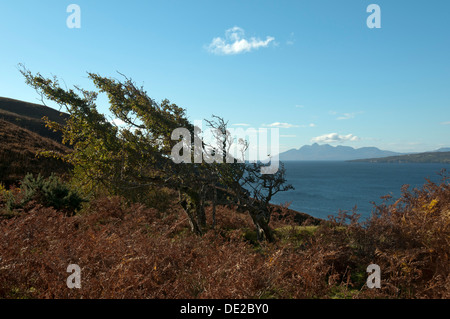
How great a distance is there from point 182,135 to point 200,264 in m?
5.55

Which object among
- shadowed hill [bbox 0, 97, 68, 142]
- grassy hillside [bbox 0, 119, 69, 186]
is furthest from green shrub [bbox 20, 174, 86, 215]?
shadowed hill [bbox 0, 97, 68, 142]

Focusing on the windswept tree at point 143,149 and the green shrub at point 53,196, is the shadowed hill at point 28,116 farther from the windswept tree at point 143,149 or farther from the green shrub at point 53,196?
the windswept tree at point 143,149

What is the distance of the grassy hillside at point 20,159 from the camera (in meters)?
23.1

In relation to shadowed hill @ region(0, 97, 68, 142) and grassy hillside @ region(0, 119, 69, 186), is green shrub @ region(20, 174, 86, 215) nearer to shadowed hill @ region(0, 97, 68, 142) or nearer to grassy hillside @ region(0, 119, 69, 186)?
grassy hillside @ region(0, 119, 69, 186)

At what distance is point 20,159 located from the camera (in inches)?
1035

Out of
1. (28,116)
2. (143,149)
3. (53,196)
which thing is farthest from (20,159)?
(28,116)

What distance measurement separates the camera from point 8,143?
29.8 m

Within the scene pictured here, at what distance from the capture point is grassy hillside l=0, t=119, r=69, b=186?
75.9ft

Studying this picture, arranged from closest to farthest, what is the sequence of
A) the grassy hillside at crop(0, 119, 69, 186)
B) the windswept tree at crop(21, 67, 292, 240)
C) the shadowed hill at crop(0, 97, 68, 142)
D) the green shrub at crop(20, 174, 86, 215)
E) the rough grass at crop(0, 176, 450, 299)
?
the rough grass at crop(0, 176, 450, 299) < the windswept tree at crop(21, 67, 292, 240) < the green shrub at crop(20, 174, 86, 215) < the grassy hillside at crop(0, 119, 69, 186) < the shadowed hill at crop(0, 97, 68, 142)

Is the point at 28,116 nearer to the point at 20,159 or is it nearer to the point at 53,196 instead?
the point at 20,159

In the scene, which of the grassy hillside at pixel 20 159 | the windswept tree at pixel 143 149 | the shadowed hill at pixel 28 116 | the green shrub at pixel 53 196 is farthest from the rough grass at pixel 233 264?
the shadowed hill at pixel 28 116

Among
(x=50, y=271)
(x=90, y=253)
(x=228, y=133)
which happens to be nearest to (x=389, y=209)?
(x=228, y=133)
